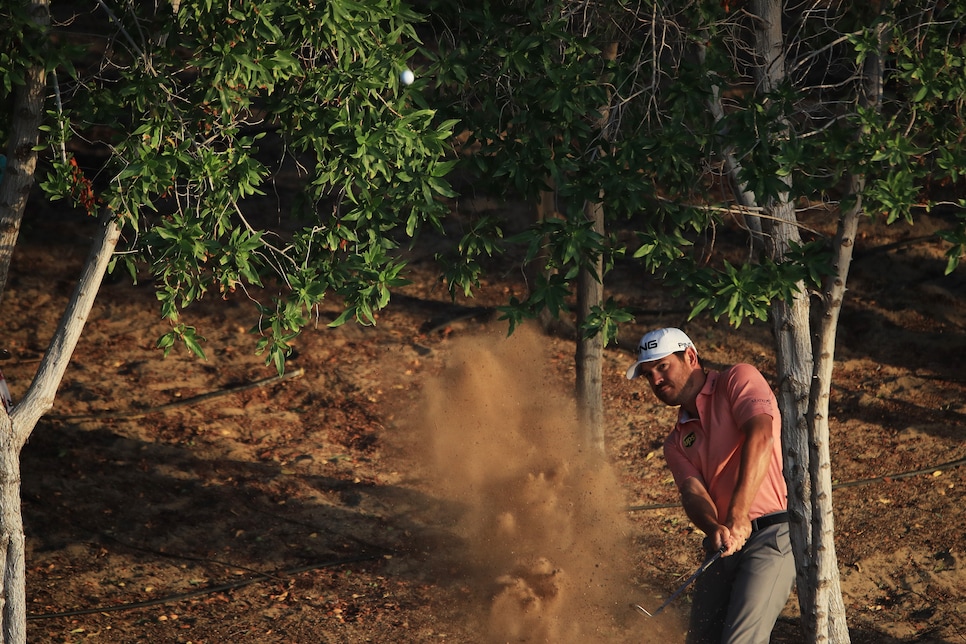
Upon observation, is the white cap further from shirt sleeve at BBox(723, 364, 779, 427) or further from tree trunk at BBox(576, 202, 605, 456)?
tree trunk at BBox(576, 202, 605, 456)

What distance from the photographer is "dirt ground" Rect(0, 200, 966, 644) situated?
748cm

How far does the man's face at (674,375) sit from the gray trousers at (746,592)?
0.74m

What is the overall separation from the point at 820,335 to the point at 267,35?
3.10m

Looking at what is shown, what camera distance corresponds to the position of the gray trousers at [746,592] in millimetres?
4824

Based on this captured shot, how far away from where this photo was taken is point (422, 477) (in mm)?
9688

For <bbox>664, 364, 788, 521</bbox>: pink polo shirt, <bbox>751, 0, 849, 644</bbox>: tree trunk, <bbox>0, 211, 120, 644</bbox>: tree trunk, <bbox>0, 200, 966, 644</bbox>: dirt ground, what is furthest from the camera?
<bbox>0, 200, 966, 644</bbox>: dirt ground

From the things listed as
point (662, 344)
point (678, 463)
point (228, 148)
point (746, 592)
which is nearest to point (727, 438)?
point (678, 463)

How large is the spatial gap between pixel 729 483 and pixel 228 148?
295 centimetres

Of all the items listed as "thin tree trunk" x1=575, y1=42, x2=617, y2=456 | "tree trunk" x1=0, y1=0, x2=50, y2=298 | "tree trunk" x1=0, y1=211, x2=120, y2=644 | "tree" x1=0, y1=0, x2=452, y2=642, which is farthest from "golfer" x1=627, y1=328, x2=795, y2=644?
"thin tree trunk" x1=575, y1=42, x2=617, y2=456

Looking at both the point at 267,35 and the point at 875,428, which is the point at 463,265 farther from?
the point at 875,428

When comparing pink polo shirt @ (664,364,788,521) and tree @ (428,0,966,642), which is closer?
tree @ (428,0,966,642)

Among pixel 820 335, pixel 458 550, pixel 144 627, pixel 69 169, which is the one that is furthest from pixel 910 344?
pixel 69 169

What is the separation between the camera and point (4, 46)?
5.27m

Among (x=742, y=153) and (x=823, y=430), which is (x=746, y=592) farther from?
(x=742, y=153)
